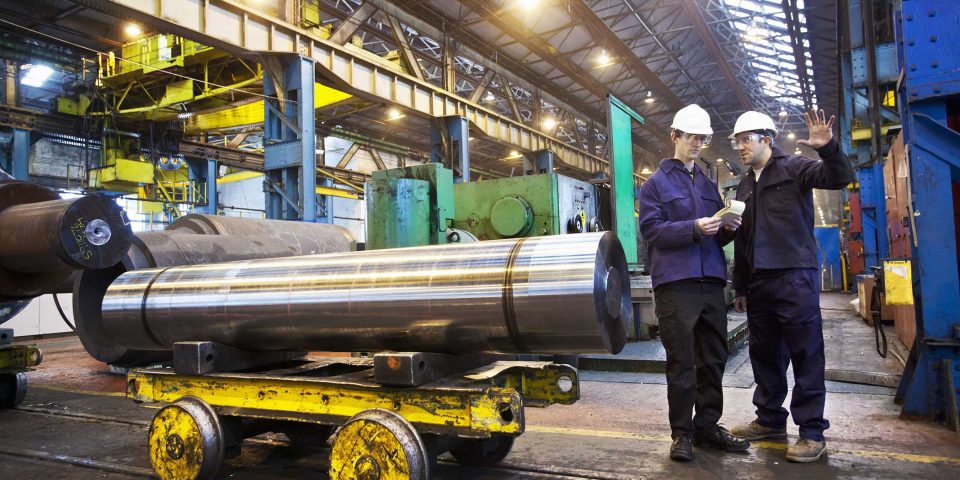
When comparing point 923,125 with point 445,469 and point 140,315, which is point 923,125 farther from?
point 140,315

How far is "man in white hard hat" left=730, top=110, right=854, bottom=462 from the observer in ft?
9.19

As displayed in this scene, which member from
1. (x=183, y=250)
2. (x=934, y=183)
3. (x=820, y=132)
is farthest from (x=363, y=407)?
(x=934, y=183)

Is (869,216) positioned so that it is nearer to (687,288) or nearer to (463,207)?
(463,207)

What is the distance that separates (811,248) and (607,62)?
15.3 metres

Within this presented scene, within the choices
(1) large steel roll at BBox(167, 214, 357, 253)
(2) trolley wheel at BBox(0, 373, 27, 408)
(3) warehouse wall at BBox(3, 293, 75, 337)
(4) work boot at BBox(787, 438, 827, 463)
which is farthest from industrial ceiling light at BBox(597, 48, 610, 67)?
(2) trolley wheel at BBox(0, 373, 27, 408)

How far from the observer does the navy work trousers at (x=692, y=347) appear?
280cm

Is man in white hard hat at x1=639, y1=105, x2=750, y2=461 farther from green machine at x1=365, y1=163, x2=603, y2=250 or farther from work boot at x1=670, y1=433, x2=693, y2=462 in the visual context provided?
green machine at x1=365, y1=163, x2=603, y2=250

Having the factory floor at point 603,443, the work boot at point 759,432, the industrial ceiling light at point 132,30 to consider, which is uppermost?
the industrial ceiling light at point 132,30

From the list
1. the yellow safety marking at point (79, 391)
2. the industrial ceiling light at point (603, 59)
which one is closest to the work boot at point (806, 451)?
the yellow safety marking at point (79, 391)

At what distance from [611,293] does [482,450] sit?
1082 mm

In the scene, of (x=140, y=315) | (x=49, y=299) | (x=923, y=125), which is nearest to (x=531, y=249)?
(x=140, y=315)

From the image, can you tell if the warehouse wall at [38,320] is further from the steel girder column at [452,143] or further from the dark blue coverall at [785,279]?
the dark blue coverall at [785,279]

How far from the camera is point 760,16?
14406 mm

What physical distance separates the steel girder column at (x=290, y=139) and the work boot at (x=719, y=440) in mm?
7294
